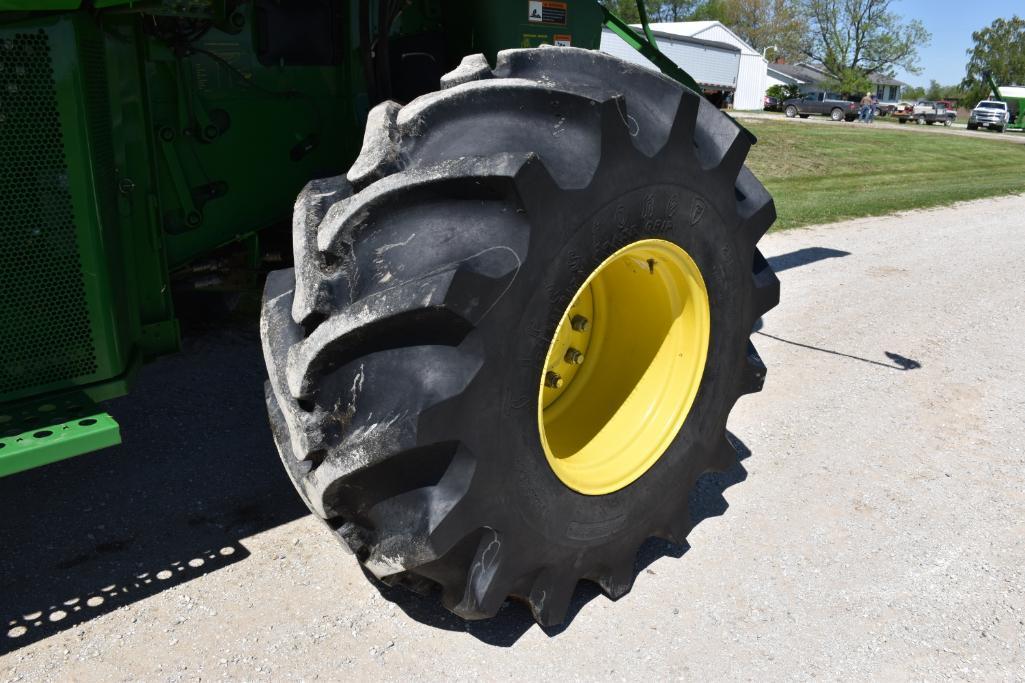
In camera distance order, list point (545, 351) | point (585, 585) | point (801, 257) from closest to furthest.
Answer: point (545, 351) → point (585, 585) → point (801, 257)

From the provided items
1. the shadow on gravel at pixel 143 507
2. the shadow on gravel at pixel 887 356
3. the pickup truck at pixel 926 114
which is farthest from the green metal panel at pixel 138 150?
the pickup truck at pixel 926 114

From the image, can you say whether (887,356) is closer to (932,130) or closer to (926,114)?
(932,130)

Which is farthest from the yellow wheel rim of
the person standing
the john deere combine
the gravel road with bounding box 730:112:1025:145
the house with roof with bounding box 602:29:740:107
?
the person standing

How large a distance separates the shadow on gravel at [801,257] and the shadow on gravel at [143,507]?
177 inches

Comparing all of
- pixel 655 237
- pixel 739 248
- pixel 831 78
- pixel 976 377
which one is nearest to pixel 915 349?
pixel 976 377

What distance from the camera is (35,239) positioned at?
7.04 ft

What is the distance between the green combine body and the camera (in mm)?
2078

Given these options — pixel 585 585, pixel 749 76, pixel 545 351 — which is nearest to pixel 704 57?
pixel 749 76

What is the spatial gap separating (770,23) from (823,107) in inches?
1282

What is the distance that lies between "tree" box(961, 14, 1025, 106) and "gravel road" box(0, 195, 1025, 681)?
7681 centimetres

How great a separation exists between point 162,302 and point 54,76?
29.8 inches

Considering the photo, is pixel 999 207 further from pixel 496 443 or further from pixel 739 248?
pixel 496 443

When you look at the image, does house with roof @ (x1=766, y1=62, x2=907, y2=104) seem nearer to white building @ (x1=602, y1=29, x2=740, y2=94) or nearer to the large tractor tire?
white building @ (x1=602, y1=29, x2=740, y2=94)

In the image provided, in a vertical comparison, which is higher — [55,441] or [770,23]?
[770,23]
